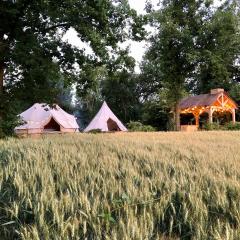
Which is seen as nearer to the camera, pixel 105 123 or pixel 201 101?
pixel 105 123

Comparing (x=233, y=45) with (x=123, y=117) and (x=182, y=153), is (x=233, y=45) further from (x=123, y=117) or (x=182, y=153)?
(x=182, y=153)

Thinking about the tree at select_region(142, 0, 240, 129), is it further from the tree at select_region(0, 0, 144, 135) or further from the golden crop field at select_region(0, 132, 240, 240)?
the golden crop field at select_region(0, 132, 240, 240)

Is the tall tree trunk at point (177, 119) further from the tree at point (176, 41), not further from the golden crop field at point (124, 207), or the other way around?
→ the golden crop field at point (124, 207)

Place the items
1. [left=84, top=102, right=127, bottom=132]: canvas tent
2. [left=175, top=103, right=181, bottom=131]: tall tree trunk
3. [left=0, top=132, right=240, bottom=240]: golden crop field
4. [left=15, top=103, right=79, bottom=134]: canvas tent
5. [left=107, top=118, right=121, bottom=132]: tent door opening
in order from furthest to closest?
[left=107, top=118, right=121, bottom=132]: tent door opening → [left=84, top=102, right=127, bottom=132]: canvas tent → [left=15, top=103, right=79, bottom=134]: canvas tent → [left=175, top=103, right=181, bottom=131]: tall tree trunk → [left=0, top=132, right=240, bottom=240]: golden crop field

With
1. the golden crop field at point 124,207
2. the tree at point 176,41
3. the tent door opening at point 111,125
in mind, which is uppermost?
the tree at point 176,41

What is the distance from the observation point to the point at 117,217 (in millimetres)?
2936

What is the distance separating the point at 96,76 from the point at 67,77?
5.27 ft

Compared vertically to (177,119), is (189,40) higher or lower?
higher

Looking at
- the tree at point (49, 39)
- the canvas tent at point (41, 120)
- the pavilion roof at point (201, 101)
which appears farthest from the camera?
the pavilion roof at point (201, 101)

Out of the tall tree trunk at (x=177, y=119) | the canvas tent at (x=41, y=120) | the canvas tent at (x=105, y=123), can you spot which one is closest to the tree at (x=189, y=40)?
the tall tree trunk at (x=177, y=119)

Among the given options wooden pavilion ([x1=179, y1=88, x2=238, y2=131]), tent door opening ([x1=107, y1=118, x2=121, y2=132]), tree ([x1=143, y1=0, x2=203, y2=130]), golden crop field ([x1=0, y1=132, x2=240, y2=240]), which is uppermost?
tree ([x1=143, y1=0, x2=203, y2=130])

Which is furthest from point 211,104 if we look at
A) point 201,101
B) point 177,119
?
point 177,119

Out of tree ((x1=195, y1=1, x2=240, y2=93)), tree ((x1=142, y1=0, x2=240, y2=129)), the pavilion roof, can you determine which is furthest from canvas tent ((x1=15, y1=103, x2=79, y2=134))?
tree ((x1=195, y1=1, x2=240, y2=93))

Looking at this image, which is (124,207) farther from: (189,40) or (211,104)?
(211,104)
